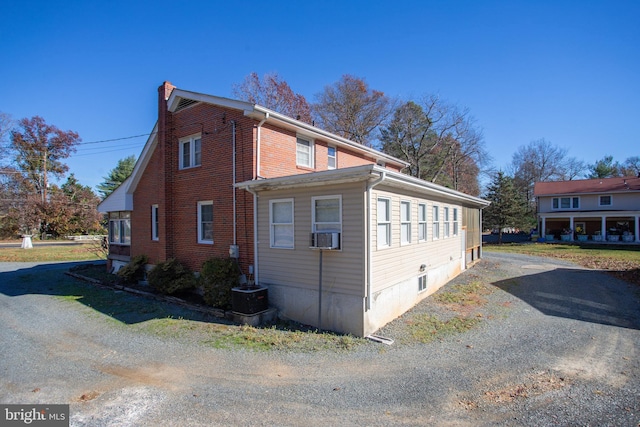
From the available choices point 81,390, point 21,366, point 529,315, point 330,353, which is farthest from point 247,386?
point 529,315

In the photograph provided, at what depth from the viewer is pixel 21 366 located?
566 cm

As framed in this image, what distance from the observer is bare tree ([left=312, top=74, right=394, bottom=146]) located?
31.5 meters

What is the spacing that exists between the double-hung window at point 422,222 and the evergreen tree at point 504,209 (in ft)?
84.0

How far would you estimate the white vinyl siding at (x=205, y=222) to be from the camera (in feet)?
35.5

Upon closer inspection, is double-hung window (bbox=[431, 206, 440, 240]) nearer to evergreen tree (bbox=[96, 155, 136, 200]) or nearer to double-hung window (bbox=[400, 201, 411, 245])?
double-hung window (bbox=[400, 201, 411, 245])

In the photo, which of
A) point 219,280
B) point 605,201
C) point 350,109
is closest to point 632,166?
point 605,201

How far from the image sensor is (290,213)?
8453mm

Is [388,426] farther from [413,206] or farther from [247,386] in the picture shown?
[413,206]

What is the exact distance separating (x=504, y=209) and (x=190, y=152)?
30357mm

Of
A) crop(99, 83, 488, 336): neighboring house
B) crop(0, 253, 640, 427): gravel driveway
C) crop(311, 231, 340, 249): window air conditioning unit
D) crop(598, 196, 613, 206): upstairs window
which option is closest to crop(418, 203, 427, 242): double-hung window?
crop(99, 83, 488, 336): neighboring house

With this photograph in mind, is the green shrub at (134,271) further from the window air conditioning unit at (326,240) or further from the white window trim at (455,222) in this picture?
the white window trim at (455,222)

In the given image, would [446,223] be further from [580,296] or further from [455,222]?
[580,296]

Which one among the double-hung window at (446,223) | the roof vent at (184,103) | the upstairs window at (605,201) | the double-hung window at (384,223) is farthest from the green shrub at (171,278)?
the upstairs window at (605,201)

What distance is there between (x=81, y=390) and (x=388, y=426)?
14.5 feet
